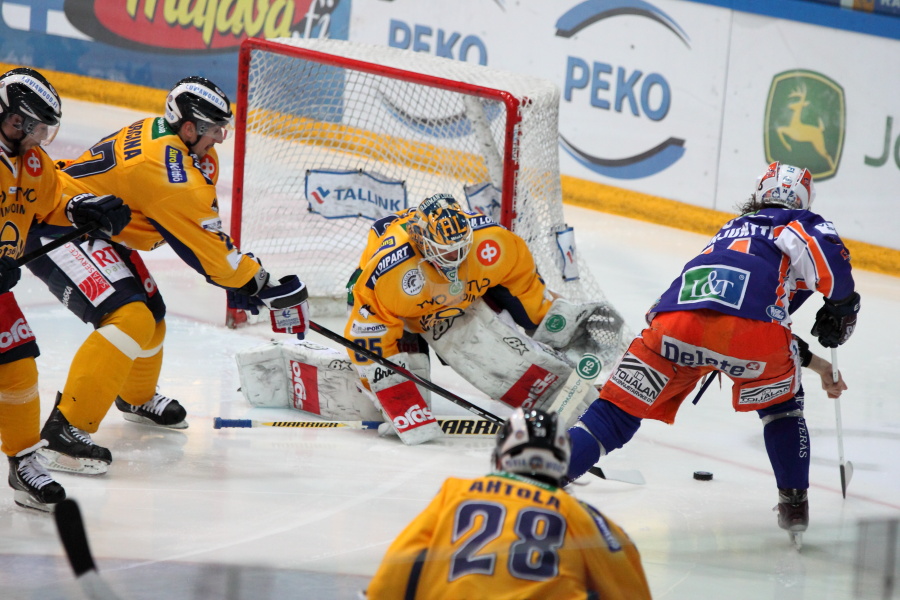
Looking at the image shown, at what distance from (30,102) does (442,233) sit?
131cm

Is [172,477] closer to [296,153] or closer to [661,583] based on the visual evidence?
[661,583]

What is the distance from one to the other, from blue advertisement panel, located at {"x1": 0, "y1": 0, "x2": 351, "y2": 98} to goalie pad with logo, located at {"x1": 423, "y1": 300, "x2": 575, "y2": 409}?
4498mm

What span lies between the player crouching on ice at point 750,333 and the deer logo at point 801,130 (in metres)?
3.55

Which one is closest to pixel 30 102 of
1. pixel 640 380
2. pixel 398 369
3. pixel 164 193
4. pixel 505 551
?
pixel 164 193

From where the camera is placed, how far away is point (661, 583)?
96.3 inches

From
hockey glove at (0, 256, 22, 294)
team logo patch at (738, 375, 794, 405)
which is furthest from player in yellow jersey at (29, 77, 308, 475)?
team logo patch at (738, 375, 794, 405)

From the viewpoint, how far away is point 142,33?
827 cm

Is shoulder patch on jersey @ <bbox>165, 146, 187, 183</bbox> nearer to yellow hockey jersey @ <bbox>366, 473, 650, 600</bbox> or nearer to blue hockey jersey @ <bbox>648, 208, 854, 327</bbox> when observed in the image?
blue hockey jersey @ <bbox>648, 208, 854, 327</bbox>

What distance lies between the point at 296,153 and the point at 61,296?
1902 mm

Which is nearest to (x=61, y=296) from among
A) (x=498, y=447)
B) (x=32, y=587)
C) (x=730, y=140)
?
(x=32, y=587)

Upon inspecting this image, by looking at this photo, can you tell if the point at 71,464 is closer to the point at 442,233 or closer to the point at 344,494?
the point at 344,494

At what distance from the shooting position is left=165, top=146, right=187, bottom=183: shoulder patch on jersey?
3.59 m

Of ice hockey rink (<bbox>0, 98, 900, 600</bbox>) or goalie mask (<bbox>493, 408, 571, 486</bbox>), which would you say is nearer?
goalie mask (<bbox>493, 408, 571, 486</bbox>)

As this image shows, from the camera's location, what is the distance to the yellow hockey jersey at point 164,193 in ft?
11.8
